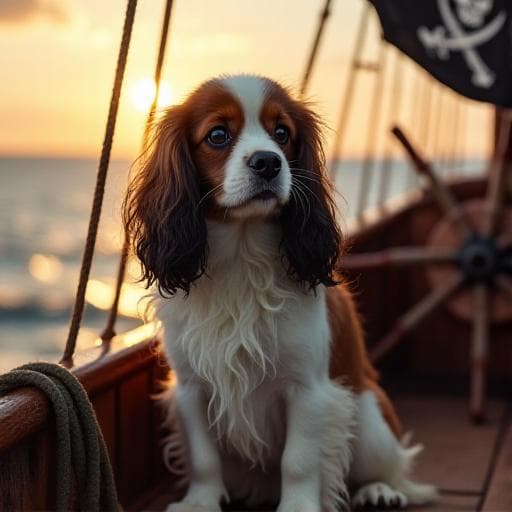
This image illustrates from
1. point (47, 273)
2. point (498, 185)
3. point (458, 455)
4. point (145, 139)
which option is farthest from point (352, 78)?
point (47, 273)

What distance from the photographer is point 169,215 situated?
2.31 metres

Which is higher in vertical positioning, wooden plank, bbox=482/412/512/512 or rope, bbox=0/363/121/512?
rope, bbox=0/363/121/512

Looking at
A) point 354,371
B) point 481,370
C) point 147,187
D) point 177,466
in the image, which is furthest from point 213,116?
→ point 481,370

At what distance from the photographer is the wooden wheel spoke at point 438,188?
155 inches

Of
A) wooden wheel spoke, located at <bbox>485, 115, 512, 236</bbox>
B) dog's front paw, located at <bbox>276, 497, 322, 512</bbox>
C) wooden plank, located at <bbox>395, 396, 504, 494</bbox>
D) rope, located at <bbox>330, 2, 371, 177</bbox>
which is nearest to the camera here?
dog's front paw, located at <bbox>276, 497, 322, 512</bbox>

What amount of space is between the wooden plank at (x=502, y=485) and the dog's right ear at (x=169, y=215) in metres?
1.12

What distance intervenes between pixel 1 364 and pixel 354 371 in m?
16.4

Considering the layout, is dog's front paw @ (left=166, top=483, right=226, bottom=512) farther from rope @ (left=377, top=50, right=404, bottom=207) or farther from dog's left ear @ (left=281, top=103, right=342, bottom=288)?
rope @ (left=377, top=50, right=404, bottom=207)

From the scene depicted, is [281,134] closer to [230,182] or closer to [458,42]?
[230,182]

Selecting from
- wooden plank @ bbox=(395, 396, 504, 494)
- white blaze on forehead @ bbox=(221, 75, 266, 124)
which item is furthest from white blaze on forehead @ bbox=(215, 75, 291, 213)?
wooden plank @ bbox=(395, 396, 504, 494)

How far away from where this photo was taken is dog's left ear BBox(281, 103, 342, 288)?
2377 millimetres

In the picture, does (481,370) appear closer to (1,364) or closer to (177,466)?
(177,466)

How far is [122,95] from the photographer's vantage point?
258cm

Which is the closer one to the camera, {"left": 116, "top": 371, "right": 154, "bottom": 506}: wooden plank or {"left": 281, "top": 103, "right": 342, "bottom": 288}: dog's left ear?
{"left": 281, "top": 103, "right": 342, "bottom": 288}: dog's left ear
